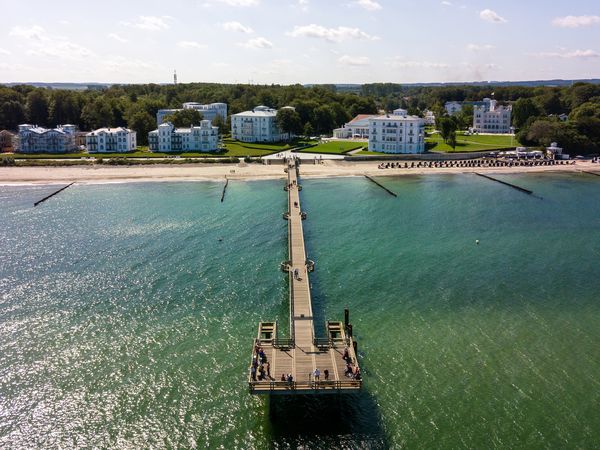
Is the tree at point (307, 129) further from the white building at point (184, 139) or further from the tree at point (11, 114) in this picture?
the tree at point (11, 114)

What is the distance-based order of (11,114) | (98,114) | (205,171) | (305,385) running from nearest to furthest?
(305,385)
(205,171)
(11,114)
(98,114)

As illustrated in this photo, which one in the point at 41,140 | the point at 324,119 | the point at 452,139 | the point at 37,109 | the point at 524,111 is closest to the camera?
the point at 41,140

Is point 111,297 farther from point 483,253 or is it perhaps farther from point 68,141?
point 68,141

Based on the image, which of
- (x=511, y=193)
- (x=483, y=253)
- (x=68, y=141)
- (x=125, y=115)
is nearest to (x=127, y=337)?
(x=483, y=253)

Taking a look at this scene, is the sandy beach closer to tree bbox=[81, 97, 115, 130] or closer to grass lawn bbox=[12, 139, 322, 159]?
grass lawn bbox=[12, 139, 322, 159]

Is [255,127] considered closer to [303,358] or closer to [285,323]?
[285,323]

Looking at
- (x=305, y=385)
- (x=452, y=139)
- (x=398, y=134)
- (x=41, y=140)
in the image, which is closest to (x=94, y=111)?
(x=41, y=140)
